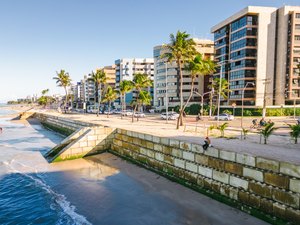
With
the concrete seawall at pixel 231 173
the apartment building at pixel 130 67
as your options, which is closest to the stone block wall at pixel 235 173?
the concrete seawall at pixel 231 173

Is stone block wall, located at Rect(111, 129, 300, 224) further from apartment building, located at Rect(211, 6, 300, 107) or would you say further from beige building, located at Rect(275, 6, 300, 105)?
beige building, located at Rect(275, 6, 300, 105)

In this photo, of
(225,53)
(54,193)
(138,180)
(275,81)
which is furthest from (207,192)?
(225,53)

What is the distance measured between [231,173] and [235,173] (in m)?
0.31

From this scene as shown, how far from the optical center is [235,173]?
13.8m

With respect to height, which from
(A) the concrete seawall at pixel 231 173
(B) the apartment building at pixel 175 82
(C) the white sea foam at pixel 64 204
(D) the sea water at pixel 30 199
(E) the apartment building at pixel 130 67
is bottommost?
(D) the sea water at pixel 30 199

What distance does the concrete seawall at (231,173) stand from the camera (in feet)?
36.7

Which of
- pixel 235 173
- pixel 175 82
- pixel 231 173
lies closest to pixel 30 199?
pixel 231 173

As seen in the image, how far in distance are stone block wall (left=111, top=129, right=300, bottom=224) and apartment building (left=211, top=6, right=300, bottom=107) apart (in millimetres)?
53428

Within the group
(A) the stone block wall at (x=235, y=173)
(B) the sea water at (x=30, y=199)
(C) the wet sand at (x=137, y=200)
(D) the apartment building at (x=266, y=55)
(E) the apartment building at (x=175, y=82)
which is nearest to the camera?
(A) the stone block wall at (x=235, y=173)

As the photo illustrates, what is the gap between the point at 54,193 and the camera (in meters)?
16.2

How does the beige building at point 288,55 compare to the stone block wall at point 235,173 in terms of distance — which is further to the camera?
the beige building at point 288,55

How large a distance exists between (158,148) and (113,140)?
9.11 metres

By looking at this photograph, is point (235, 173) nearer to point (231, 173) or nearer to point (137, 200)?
point (231, 173)

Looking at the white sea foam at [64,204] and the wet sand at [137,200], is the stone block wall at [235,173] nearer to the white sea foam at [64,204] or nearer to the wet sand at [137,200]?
the wet sand at [137,200]
